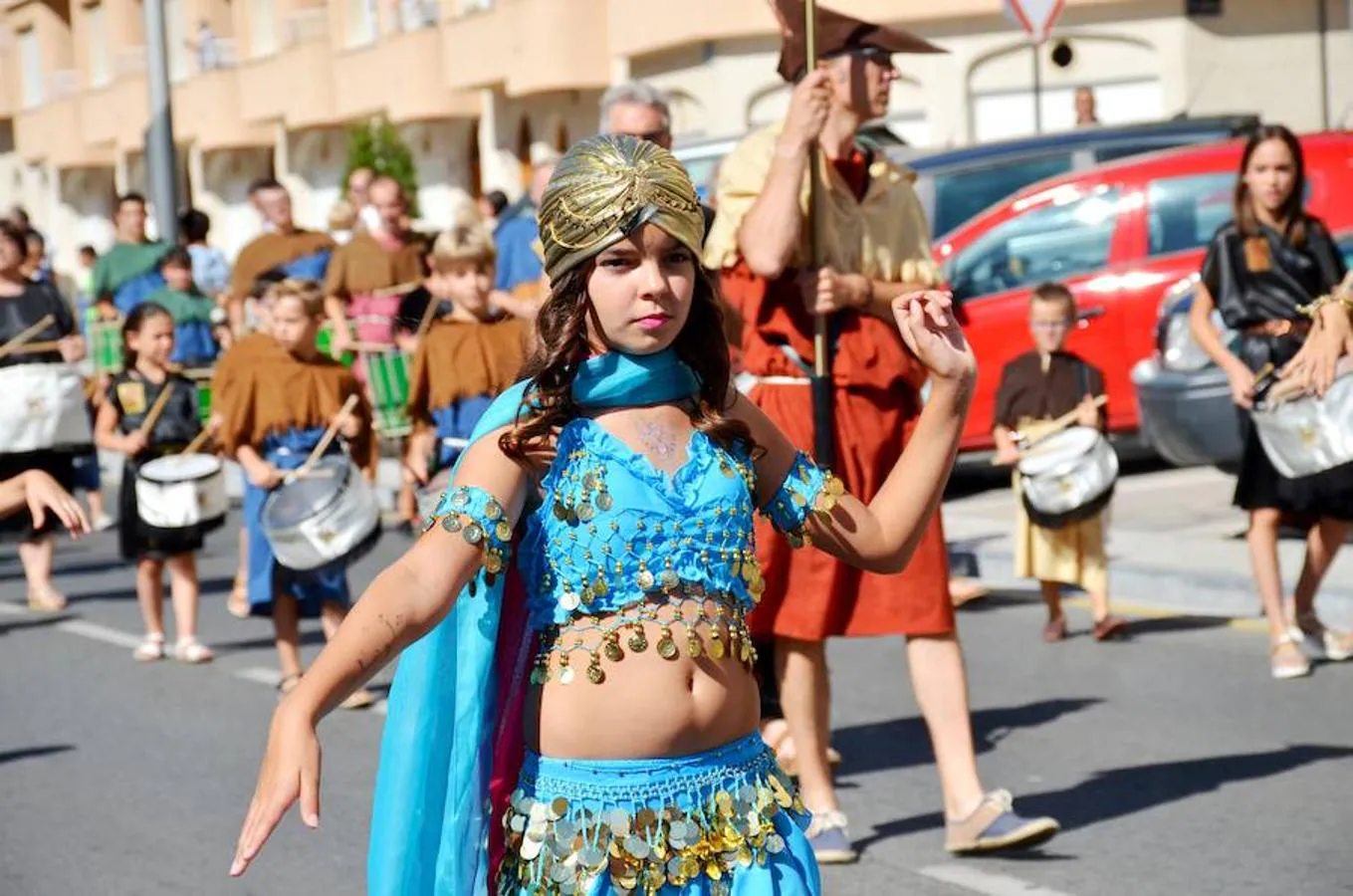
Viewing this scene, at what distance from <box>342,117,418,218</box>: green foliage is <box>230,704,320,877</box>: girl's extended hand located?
36.8m

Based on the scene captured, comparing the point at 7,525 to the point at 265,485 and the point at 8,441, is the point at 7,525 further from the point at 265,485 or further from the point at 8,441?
the point at 265,485

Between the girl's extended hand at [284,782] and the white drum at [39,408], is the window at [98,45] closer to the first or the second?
the white drum at [39,408]

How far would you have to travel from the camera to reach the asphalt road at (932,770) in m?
6.72

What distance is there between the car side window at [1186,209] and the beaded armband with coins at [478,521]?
1118 centimetres

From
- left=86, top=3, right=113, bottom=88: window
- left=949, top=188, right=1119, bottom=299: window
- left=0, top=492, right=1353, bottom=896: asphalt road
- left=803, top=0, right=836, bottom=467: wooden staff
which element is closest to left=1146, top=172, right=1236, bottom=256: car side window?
left=949, top=188, right=1119, bottom=299: window

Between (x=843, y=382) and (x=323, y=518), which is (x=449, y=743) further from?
(x=323, y=518)

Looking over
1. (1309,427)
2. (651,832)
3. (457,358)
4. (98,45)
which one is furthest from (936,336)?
(98,45)

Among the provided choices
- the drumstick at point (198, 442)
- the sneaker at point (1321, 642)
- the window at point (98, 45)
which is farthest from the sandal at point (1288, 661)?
the window at point (98, 45)

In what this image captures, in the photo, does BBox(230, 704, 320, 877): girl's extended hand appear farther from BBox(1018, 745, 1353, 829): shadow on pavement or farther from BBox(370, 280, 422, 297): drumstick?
BBox(370, 280, 422, 297): drumstick

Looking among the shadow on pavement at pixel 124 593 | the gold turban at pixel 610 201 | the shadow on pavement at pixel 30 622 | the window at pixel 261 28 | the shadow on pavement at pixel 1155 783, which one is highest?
the window at pixel 261 28

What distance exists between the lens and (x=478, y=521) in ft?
12.5

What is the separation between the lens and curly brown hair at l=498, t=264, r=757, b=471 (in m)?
3.95

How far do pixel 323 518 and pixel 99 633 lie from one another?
267cm

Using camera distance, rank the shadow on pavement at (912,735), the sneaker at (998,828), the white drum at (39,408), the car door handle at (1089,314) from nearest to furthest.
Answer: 1. the sneaker at (998,828)
2. the shadow on pavement at (912,735)
3. the white drum at (39,408)
4. the car door handle at (1089,314)
